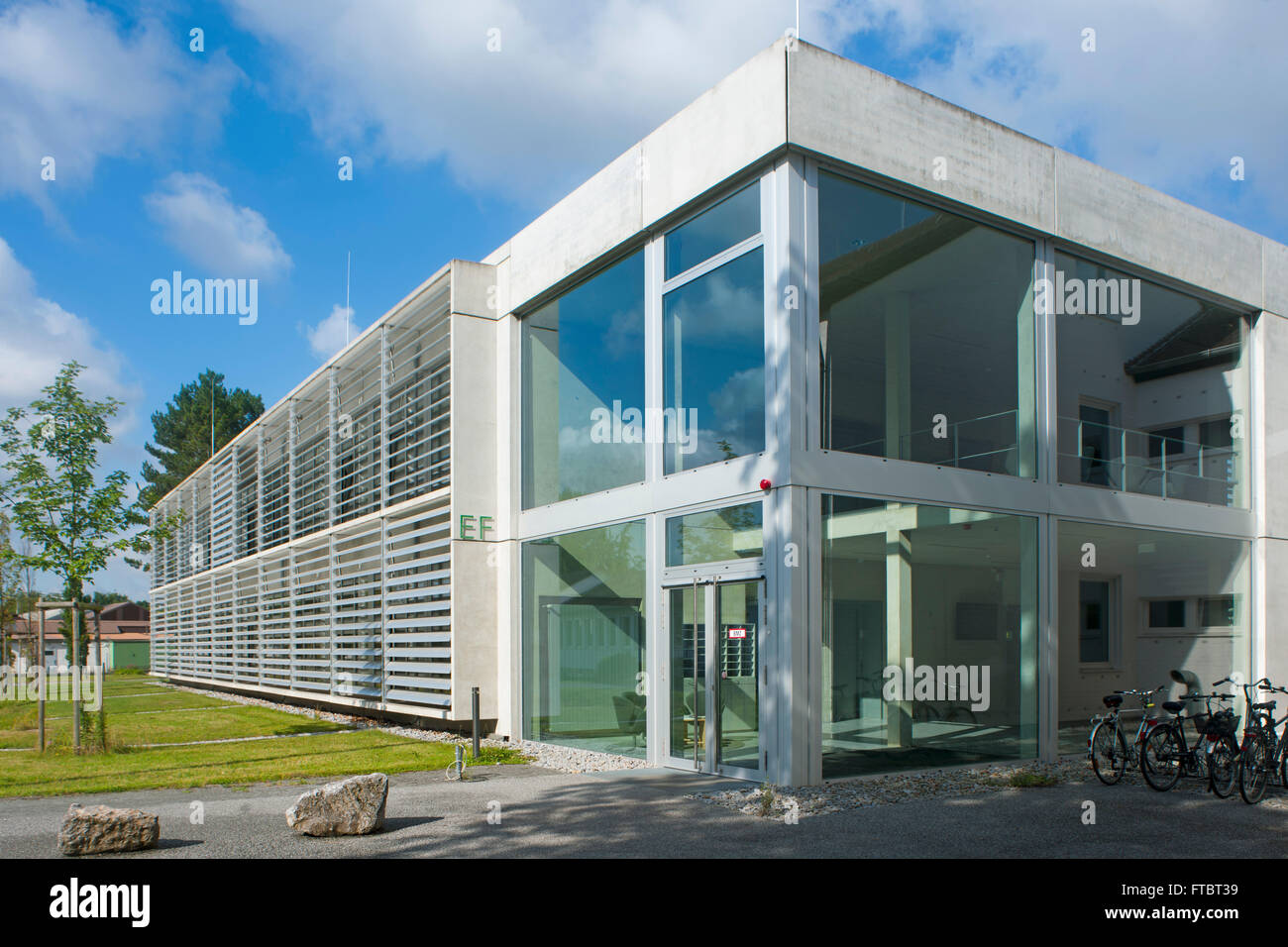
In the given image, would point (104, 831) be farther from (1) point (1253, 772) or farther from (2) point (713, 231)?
(1) point (1253, 772)

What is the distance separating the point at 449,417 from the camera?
604 inches

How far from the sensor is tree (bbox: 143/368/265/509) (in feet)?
203

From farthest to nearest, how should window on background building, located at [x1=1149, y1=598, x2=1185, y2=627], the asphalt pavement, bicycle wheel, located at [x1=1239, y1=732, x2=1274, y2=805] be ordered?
window on background building, located at [x1=1149, y1=598, x2=1185, y2=627]
bicycle wheel, located at [x1=1239, y1=732, x2=1274, y2=805]
the asphalt pavement

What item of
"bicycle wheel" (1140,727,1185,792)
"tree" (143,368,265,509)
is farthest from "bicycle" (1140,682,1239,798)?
"tree" (143,368,265,509)

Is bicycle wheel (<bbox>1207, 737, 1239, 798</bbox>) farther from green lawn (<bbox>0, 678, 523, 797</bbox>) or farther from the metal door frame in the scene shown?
green lawn (<bbox>0, 678, 523, 797</bbox>)

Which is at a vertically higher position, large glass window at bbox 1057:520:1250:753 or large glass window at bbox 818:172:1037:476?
large glass window at bbox 818:172:1037:476

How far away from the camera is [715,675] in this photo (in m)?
10.9

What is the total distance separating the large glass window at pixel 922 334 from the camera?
1081 cm

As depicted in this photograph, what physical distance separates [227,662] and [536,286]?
1913 centimetres

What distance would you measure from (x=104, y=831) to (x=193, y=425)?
196 ft

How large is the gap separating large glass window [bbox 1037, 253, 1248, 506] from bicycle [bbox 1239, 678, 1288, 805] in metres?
3.78

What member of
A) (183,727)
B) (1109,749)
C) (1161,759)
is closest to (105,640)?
(183,727)

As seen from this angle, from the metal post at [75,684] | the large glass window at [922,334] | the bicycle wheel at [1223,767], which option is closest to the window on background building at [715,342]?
the large glass window at [922,334]
